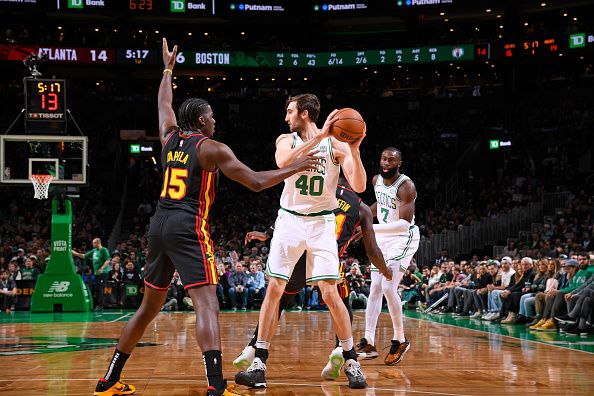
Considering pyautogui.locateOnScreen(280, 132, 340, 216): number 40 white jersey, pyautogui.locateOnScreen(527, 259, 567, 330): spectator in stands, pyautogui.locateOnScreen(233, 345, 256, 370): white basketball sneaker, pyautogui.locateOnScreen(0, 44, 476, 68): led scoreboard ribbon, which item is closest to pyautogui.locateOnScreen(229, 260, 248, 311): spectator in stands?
pyautogui.locateOnScreen(527, 259, 567, 330): spectator in stands

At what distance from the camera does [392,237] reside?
27.8ft

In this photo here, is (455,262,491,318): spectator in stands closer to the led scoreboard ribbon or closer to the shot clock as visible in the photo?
the shot clock

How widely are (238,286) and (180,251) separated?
14.7 metres

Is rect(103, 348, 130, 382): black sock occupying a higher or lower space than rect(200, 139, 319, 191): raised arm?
lower

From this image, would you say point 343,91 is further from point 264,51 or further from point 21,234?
point 21,234

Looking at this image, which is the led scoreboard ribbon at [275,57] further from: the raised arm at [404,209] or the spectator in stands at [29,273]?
the raised arm at [404,209]

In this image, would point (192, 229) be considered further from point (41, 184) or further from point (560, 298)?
point (41, 184)

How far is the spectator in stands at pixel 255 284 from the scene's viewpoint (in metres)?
19.9

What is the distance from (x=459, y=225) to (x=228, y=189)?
1031cm

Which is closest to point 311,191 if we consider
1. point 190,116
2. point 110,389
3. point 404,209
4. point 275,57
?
point 190,116

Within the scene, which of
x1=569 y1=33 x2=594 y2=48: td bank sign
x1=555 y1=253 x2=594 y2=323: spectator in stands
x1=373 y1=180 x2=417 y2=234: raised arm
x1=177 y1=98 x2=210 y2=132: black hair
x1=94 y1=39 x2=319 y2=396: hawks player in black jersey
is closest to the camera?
x1=94 y1=39 x2=319 y2=396: hawks player in black jersey

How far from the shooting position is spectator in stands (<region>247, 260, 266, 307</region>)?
1994 cm

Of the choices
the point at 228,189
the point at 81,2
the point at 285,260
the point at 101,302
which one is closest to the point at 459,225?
the point at 228,189

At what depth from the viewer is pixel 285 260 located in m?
6.27
